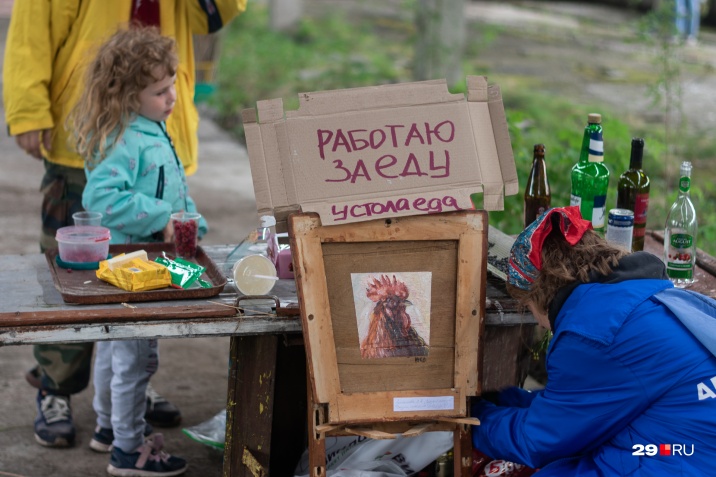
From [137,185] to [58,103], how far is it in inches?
23.4

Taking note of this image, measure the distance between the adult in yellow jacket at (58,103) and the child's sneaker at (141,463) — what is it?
1.12 feet

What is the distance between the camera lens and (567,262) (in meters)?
2.57

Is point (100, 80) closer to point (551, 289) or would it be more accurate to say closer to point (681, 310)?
point (551, 289)

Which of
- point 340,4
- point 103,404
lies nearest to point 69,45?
point 103,404

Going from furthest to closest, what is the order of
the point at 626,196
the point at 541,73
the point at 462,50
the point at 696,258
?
the point at 541,73
the point at 462,50
the point at 696,258
the point at 626,196

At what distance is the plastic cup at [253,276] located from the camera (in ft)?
9.49

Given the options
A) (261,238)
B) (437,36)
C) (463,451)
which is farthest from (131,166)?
(437,36)

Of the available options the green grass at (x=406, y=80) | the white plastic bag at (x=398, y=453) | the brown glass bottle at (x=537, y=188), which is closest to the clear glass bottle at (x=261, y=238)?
the white plastic bag at (x=398, y=453)

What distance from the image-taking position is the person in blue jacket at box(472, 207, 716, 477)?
2443 mm

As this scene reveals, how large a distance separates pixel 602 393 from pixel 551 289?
0.30 m

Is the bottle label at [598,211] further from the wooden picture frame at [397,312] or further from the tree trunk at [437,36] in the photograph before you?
the tree trunk at [437,36]

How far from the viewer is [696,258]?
3.39 m

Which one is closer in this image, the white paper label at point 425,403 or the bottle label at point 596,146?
the white paper label at point 425,403

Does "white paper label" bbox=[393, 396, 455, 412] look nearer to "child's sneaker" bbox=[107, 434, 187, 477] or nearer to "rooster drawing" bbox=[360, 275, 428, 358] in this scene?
"rooster drawing" bbox=[360, 275, 428, 358]
